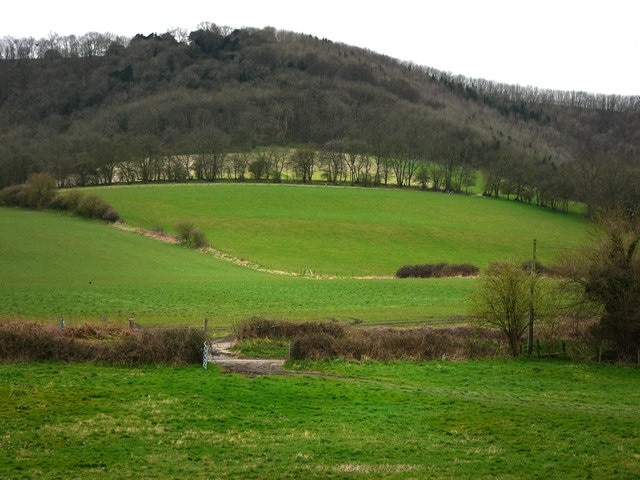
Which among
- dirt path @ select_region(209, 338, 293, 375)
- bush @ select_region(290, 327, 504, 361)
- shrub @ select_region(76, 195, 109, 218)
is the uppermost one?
shrub @ select_region(76, 195, 109, 218)

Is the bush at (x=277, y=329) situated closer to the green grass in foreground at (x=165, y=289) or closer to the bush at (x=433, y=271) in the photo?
the green grass in foreground at (x=165, y=289)

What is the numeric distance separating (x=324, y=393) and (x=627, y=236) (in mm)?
21415

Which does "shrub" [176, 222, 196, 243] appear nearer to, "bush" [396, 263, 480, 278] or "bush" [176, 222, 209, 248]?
"bush" [176, 222, 209, 248]

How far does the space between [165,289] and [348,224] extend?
45868mm

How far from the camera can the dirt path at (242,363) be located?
29203 millimetres

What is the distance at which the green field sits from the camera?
147 ft

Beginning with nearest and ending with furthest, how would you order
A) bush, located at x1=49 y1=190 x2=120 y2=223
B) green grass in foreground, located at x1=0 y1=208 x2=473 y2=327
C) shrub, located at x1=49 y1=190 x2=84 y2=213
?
green grass in foreground, located at x1=0 y1=208 x2=473 y2=327
bush, located at x1=49 y1=190 x2=120 y2=223
shrub, located at x1=49 y1=190 x2=84 y2=213

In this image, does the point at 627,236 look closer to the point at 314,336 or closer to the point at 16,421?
the point at 314,336

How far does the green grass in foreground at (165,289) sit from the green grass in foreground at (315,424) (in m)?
13.6

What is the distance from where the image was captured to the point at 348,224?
93.7 metres

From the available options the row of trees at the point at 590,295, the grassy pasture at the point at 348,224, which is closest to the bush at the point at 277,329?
the row of trees at the point at 590,295

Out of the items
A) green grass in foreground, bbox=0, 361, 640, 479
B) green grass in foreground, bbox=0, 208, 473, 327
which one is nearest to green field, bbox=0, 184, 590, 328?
green grass in foreground, bbox=0, 208, 473, 327

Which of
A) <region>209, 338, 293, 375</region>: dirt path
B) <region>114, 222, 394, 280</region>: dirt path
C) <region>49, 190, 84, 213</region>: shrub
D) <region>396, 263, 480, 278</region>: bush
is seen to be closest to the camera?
<region>209, 338, 293, 375</region>: dirt path

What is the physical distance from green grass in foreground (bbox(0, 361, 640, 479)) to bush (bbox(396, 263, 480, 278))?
37501mm
